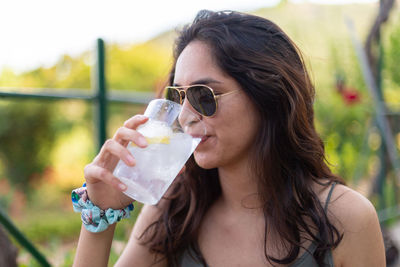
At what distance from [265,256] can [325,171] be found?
0.43 meters

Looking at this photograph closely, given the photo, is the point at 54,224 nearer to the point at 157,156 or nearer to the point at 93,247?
the point at 93,247

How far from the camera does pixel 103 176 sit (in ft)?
4.57

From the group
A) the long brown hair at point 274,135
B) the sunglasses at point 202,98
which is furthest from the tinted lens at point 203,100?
the long brown hair at point 274,135

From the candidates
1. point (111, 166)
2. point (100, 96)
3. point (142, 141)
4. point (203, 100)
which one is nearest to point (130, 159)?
point (142, 141)

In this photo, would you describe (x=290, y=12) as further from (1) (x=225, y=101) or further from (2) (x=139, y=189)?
(2) (x=139, y=189)

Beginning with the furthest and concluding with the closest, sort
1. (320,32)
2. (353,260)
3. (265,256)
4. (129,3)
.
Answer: (129,3)
(320,32)
(265,256)
(353,260)

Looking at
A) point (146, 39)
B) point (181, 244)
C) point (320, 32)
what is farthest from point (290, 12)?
point (181, 244)

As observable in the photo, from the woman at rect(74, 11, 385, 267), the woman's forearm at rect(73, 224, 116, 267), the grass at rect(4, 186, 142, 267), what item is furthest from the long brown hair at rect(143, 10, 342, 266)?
the grass at rect(4, 186, 142, 267)

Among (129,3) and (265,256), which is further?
(129,3)

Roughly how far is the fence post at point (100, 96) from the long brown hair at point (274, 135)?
0.90 metres

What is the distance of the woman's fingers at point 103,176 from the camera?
135cm

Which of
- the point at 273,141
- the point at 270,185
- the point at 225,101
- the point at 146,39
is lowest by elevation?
the point at 146,39

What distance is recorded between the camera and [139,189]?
1.38 metres

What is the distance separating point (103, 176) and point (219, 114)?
1.57 feet
